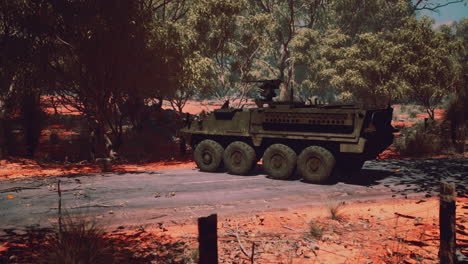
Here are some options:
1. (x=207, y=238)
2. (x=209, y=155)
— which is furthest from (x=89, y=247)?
(x=209, y=155)

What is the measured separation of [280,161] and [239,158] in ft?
4.58

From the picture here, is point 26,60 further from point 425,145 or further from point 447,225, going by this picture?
point 425,145

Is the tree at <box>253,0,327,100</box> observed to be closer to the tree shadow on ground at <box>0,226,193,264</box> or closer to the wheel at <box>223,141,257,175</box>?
the wheel at <box>223,141,257,175</box>

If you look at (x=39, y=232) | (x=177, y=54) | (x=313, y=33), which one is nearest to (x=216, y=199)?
(x=39, y=232)

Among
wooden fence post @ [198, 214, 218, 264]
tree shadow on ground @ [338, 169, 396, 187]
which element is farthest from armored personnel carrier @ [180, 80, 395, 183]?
wooden fence post @ [198, 214, 218, 264]

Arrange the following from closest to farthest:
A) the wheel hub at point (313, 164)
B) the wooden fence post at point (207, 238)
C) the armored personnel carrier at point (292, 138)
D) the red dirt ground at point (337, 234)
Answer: the wooden fence post at point (207, 238) → the red dirt ground at point (337, 234) → the armored personnel carrier at point (292, 138) → the wheel hub at point (313, 164)

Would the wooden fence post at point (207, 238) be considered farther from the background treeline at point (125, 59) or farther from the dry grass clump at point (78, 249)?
the background treeline at point (125, 59)

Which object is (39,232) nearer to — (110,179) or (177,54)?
(110,179)

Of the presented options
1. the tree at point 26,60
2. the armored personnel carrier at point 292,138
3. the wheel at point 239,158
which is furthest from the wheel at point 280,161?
the tree at point 26,60

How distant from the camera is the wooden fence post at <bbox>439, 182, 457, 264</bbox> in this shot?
446 centimetres

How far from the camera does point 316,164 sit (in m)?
9.49

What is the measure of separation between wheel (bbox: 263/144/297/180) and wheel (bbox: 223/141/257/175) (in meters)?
0.55

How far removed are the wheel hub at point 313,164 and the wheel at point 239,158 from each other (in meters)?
1.79

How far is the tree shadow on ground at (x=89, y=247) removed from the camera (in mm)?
4430
